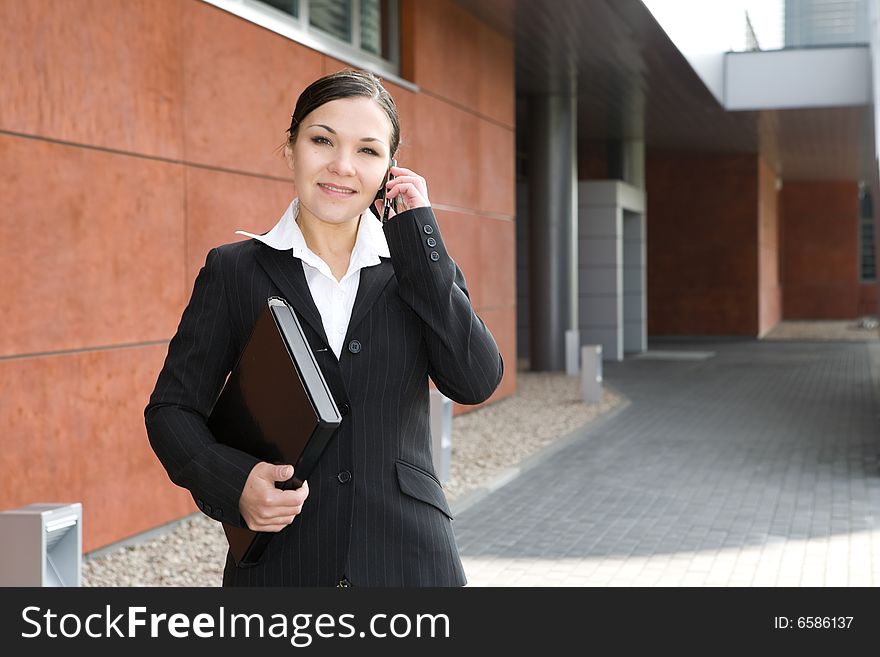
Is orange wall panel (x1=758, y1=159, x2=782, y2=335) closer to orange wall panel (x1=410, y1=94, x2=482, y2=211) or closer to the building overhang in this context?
the building overhang

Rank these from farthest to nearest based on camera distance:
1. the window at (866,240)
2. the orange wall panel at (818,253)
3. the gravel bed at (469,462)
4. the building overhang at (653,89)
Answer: the window at (866,240)
the orange wall panel at (818,253)
the building overhang at (653,89)
the gravel bed at (469,462)

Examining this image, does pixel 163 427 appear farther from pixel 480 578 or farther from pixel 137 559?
pixel 137 559

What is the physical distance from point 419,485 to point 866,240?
4783cm

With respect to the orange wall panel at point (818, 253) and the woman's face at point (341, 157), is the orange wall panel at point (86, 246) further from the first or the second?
the orange wall panel at point (818, 253)

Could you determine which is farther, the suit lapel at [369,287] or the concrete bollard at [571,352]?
the concrete bollard at [571,352]

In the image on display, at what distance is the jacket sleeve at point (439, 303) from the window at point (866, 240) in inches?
1748

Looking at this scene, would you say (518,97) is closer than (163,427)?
No

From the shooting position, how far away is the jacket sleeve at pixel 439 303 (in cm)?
187

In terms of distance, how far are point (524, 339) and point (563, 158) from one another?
5.66 metres

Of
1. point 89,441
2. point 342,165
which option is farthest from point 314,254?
point 89,441

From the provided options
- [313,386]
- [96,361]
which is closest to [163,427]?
[313,386]

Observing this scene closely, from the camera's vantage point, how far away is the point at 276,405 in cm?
178

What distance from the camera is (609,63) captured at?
16047 millimetres

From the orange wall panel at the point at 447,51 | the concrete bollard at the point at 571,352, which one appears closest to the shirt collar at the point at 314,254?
the orange wall panel at the point at 447,51
